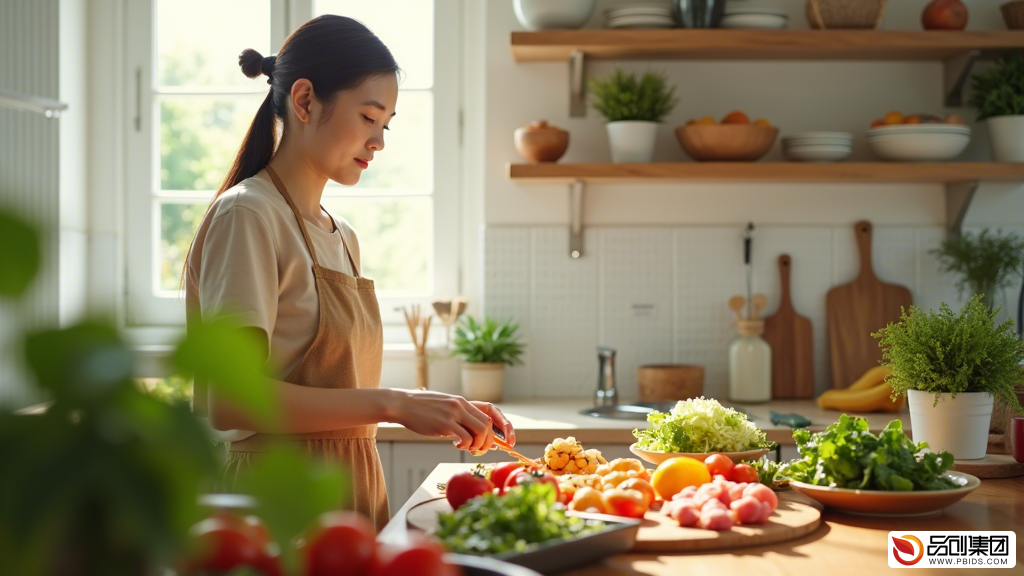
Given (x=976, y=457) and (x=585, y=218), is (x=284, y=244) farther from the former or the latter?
Answer: (x=585, y=218)

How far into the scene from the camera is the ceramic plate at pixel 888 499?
1362mm

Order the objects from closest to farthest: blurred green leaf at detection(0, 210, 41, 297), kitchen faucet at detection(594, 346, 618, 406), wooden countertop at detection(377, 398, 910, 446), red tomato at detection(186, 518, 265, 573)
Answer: blurred green leaf at detection(0, 210, 41, 297) < red tomato at detection(186, 518, 265, 573) < wooden countertop at detection(377, 398, 910, 446) < kitchen faucet at detection(594, 346, 618, 406)

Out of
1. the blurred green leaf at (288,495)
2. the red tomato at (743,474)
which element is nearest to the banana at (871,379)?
the red tomato at (743,474)

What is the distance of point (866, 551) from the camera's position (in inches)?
48.7

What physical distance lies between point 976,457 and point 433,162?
195 centimetres

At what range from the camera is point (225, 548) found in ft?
2.19

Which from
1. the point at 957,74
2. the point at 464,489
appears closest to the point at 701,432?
the point at 464,489

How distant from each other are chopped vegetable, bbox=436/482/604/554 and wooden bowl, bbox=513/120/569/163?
1879mm

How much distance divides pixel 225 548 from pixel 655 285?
2.53 meters

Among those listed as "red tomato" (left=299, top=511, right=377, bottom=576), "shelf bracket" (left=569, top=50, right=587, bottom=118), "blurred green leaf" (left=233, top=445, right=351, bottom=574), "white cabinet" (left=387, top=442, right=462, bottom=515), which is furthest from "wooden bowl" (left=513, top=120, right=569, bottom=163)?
"blurred green leaf" (left=233, top=445, right=351, bottom=574)

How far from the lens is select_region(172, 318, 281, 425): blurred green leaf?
50cm

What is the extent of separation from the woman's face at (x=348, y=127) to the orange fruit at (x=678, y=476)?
0.71m

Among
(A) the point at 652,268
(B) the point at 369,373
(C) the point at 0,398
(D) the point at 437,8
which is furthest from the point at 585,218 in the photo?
(C) the point at 0,398

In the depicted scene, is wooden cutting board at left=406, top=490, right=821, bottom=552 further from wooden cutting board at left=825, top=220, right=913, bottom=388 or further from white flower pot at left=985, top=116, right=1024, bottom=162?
white flower pot at left=985, top=116, right=1024, bottom=162
